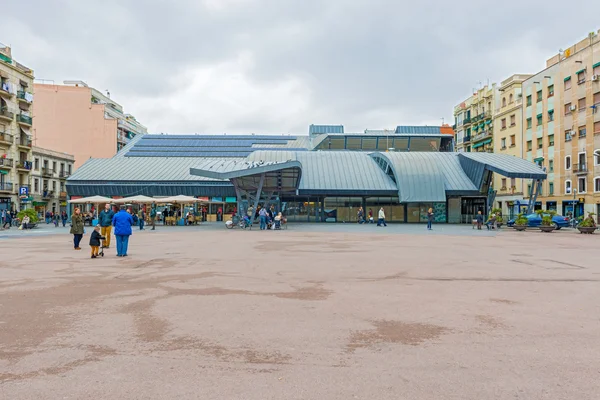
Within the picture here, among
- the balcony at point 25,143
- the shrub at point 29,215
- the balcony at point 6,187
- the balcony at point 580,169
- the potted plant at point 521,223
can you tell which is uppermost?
the balcony at point 25,143

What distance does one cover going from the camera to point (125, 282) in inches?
375

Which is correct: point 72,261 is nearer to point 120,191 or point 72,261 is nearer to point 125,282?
point 125,282

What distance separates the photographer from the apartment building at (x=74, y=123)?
214 ft

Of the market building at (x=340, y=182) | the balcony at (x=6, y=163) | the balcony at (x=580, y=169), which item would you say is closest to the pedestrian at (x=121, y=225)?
the market building at (x=340, y=182)

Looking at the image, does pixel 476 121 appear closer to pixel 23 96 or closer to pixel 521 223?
pixel 521 223

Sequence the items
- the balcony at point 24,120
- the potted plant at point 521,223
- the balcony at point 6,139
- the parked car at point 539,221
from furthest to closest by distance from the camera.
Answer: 1. the balcony at point 24,120
2. the balcony at point 6,139
3. the parked car at point 539,221
4. the potted plant at point 521,223

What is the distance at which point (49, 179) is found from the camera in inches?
2224

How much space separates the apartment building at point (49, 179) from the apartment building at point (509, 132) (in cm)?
5474

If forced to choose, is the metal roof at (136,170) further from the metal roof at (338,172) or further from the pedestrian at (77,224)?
the pedestrian at (77,224)

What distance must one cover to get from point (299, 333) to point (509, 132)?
62.1m

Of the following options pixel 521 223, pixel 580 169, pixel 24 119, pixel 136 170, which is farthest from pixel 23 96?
pixel 580 169

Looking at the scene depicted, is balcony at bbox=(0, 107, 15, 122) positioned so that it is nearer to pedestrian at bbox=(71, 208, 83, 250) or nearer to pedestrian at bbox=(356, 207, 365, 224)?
pedestrian at bbox=(356, 207, 365, 224)

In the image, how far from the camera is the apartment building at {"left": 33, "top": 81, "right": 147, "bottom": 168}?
65.3 metres

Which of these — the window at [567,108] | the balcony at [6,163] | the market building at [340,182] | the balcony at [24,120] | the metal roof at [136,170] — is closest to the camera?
the market building at [340,182]
